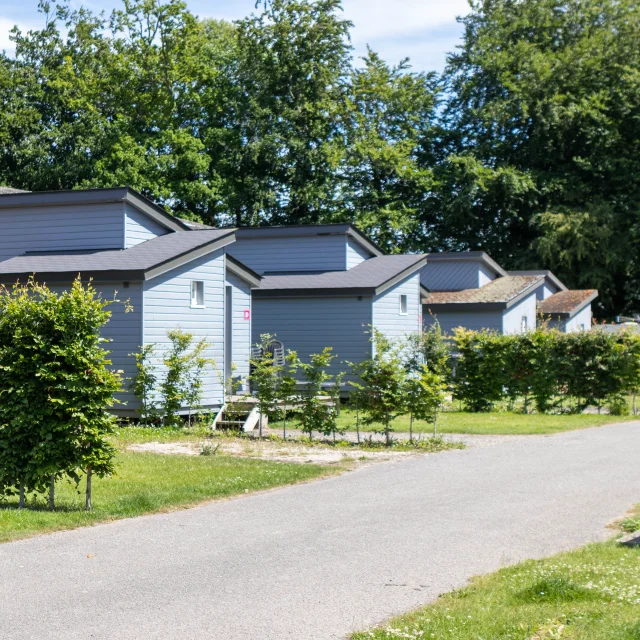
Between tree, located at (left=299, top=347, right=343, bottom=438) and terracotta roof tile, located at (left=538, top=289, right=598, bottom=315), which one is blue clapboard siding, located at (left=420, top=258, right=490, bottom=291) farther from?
tree, located at (left=299, top=347, right=343, bottom=438)

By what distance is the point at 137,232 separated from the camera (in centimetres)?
2297

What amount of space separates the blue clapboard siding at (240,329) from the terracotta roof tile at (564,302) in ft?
59.4

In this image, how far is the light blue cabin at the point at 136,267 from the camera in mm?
20266

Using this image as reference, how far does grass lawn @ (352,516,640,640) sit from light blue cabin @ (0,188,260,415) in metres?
13.4

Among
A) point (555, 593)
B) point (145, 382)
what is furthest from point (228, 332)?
point (555, 593)

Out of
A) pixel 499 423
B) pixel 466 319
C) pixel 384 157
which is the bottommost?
pixel 499 423

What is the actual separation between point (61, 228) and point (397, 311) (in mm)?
10498

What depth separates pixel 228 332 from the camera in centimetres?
2378

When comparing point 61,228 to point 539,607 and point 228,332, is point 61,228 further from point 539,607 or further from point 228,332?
point 539,607

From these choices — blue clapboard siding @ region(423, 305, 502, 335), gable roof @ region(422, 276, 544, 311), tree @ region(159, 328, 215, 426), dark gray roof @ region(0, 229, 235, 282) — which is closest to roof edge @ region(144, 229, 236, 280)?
dark gray roof @ region(0, 229, 235, 282)

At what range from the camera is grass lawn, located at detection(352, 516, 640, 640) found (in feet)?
19.0

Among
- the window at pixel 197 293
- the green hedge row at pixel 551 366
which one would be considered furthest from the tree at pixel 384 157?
the window at pixel 197 293

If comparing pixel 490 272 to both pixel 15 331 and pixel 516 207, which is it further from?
pixel 15 331

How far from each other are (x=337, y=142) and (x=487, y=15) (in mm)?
13863
